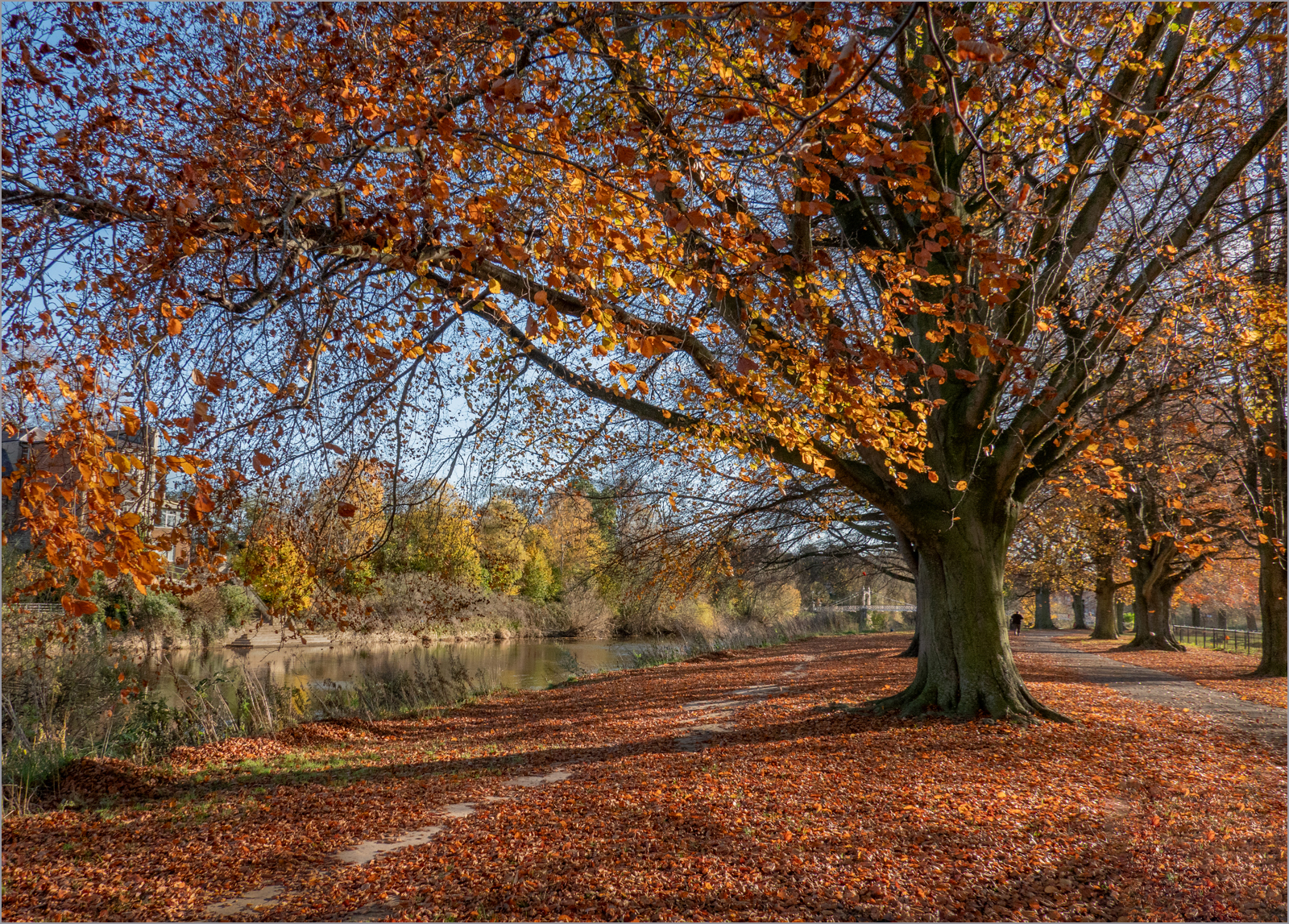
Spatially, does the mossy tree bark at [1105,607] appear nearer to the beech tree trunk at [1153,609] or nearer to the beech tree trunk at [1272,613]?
the beech tree trunk at [1153,609]

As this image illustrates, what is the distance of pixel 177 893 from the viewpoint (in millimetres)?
4273

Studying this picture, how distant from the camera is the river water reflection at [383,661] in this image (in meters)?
16.3

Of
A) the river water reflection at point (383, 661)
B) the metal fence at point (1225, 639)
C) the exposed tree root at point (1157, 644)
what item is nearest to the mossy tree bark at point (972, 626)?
the river water reflection at point (383, 661)

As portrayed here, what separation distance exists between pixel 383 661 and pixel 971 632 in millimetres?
16917

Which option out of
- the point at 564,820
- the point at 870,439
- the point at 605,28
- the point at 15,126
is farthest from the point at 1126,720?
the point at 15,126

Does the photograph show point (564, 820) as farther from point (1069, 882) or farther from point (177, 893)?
point (1069, 882)

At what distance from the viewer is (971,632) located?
8219 mm

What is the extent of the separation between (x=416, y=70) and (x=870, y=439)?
4.93m

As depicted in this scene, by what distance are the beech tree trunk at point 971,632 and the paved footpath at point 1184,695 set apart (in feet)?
8.94

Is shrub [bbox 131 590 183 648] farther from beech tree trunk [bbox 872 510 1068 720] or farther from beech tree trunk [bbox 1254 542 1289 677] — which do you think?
beech tree trunk [bbox 1254 542 1289 677]

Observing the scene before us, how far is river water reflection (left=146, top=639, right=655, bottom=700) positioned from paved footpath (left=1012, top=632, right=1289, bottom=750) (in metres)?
11.2

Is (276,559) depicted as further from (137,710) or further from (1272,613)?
(1272,613)

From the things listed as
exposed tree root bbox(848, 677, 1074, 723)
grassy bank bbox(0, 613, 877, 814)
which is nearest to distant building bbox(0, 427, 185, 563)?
grassy bank bbox(0, 613, 877, 814)

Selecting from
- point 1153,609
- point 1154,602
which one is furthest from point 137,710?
point 1154,602
